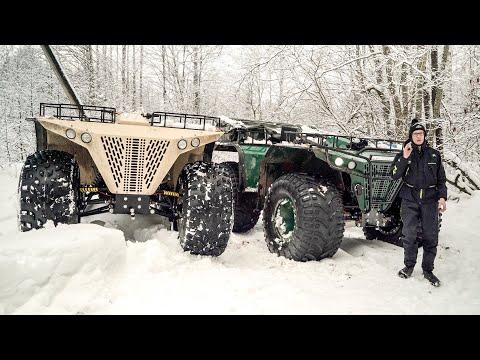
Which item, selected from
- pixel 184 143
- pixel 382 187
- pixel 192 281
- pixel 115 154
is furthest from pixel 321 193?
pixel 115 154

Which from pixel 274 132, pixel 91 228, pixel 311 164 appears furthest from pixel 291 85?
pixel 91 228

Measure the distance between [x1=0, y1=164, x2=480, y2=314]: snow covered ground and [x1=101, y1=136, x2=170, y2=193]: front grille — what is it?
2.09 ft

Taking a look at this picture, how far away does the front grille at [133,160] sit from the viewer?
4.03 meters

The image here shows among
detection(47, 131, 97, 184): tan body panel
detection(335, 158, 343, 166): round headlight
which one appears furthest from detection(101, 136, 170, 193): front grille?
detection(335, 158, 343, 166): round headlight

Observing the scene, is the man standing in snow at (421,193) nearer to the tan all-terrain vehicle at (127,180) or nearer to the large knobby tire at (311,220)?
the large knobby tire at (311,220)

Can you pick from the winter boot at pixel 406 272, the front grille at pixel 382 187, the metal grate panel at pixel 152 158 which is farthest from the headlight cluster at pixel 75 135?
the winter boot at pixel 406 272

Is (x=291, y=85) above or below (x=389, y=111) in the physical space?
above

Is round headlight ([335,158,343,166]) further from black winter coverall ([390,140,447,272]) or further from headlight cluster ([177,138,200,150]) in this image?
headlight cluster ([177,138,200,150])

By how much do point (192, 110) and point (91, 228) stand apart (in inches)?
757

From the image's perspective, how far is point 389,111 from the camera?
10.3 metres

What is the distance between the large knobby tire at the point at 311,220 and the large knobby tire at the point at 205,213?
85 centimetres
